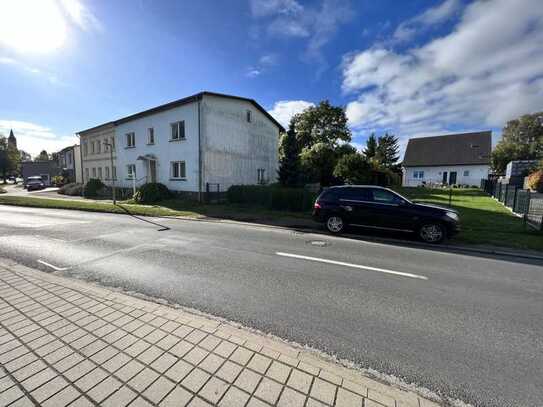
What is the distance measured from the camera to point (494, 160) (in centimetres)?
4484

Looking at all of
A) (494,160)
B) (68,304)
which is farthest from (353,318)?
(494,160)

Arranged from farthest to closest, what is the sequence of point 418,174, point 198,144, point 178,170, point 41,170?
point 41,170 → point 418,174 → point 178,170 → point 198,144

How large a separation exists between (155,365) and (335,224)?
7.79m

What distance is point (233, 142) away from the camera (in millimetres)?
19938

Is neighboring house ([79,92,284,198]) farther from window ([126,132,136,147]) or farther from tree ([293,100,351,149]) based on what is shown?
tree ([293,100,351,149])

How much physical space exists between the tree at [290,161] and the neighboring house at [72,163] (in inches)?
1189

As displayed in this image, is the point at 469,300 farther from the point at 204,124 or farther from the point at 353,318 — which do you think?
the point at 204,124

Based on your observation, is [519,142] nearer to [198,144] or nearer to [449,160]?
[449,160]

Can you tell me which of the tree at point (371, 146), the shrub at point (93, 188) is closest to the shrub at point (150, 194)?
the shrub at point (93, 188)

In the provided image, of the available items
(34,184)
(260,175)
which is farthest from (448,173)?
(34,184)

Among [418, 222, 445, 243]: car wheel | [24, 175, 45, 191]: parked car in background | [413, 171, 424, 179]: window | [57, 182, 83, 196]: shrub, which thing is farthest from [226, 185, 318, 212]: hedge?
[413, 171, 424, 179]: window

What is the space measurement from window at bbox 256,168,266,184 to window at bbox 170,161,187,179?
21.6 ft

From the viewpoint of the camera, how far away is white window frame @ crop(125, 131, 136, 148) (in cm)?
2278

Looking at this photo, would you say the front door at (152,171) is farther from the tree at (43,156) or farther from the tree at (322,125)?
the tree at (43,156)
